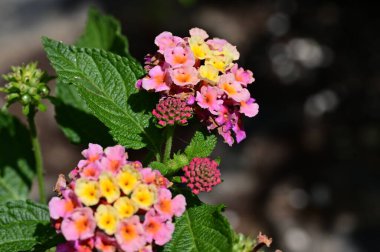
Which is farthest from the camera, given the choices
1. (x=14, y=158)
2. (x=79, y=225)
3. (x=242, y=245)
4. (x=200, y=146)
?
(x=14, y=158)

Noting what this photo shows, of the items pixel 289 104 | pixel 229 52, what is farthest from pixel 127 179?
pixel 289 104

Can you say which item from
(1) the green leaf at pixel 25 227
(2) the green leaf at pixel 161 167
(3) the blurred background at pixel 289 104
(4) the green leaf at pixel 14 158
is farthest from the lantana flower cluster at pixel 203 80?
(3) the blurred background at pixel 289 104

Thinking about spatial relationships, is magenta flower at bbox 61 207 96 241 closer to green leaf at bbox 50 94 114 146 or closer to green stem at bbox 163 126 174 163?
green stem at bbox 163 126 174 163

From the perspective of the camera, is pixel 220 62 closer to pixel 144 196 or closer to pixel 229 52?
pixel 229 52

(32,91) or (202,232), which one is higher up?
(32,91)

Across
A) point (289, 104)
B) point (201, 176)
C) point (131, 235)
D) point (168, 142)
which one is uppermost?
point (289, 104)

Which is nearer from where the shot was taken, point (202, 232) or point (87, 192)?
point (87, 192)

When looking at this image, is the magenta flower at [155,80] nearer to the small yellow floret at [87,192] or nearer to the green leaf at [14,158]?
the small yellow floret at [87,192]

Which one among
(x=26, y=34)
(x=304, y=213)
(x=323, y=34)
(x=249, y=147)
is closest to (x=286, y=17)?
(x=323, y=34)
